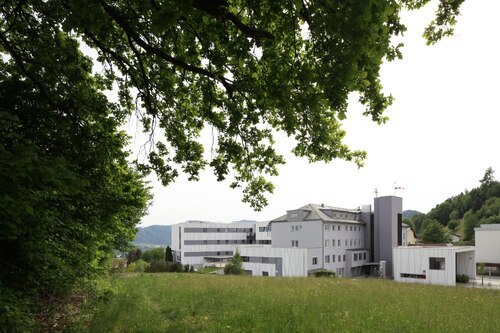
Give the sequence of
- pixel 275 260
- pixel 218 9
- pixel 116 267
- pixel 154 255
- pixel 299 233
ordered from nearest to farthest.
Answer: pixel 218 9 → pixel 116 267 → pixel 275 260 → pixel 299 233 → pixel 154 255

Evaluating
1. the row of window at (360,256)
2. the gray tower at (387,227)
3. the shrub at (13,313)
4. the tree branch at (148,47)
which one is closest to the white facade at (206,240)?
the row of window at (360,256)

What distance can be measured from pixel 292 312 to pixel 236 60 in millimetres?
7747

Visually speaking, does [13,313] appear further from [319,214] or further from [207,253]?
[207,253]

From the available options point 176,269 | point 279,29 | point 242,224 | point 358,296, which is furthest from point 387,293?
point 242,224

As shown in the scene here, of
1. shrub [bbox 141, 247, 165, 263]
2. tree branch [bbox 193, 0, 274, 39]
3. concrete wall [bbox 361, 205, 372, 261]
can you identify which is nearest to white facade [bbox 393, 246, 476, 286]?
concrete wall [bbox 361, 205, 372, 261]

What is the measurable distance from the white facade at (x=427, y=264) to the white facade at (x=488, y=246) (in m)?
23.8

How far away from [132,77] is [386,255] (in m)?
56.8

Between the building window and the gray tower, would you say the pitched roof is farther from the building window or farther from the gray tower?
the building window

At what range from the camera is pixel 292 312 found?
11.4 meters

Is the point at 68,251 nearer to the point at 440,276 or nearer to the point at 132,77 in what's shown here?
the point at 132,77

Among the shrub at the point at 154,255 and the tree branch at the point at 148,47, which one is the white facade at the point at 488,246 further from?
the tree branch at the point at 148,47

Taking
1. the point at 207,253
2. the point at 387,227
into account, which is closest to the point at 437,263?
the point at 387,227

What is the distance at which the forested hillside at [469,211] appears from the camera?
110213 millimetres

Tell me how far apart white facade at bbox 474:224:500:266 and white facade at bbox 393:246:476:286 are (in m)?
23.8
